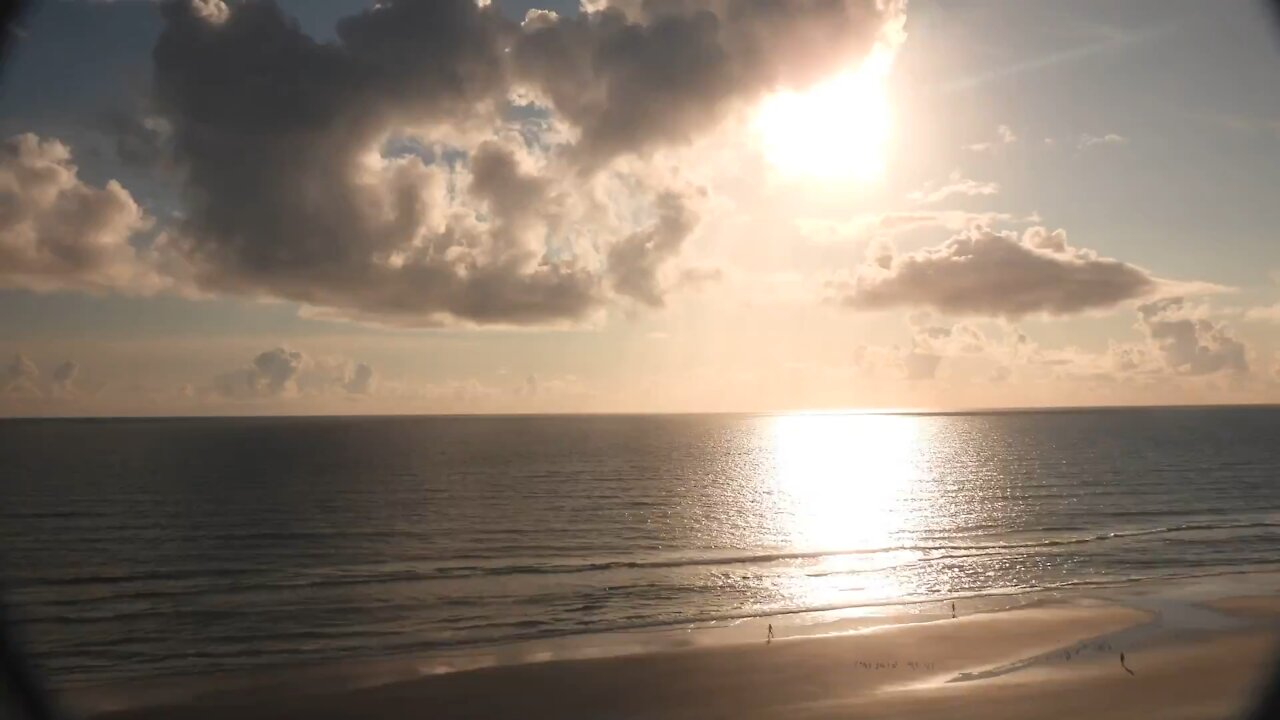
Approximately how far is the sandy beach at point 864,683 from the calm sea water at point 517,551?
3.41 meters

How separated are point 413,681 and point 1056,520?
3944 centimetres

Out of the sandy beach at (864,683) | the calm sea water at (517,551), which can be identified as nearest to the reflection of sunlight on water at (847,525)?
the calm sea water at (517,551)

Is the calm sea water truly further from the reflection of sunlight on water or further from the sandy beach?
the sandy beach

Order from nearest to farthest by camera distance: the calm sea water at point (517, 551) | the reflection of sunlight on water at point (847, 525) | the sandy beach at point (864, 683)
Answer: the sandy beach at point (864, 683)
the calm sea water at point (517, 551)
the reflection of sunlight on water at point (847, 525)

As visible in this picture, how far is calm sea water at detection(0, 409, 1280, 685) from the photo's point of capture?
2334 centimetres

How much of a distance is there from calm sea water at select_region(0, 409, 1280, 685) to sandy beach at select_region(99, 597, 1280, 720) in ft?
11.2

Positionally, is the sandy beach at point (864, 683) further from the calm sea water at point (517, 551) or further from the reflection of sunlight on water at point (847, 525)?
the reflection of sunlight on water at point (847, 525)

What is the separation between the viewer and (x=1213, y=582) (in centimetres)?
2897

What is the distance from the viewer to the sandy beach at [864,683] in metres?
16.5

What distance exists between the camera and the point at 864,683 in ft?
60.1

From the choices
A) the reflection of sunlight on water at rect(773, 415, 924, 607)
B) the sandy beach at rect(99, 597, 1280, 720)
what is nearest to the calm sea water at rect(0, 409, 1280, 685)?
the reflection of sunlight on water at rect(773, 415, 924, 607)

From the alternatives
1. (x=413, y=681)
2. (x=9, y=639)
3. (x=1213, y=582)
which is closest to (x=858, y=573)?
(x=1213, y=582)

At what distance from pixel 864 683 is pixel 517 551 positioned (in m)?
20.1

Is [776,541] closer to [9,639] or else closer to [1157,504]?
[1157,504]
